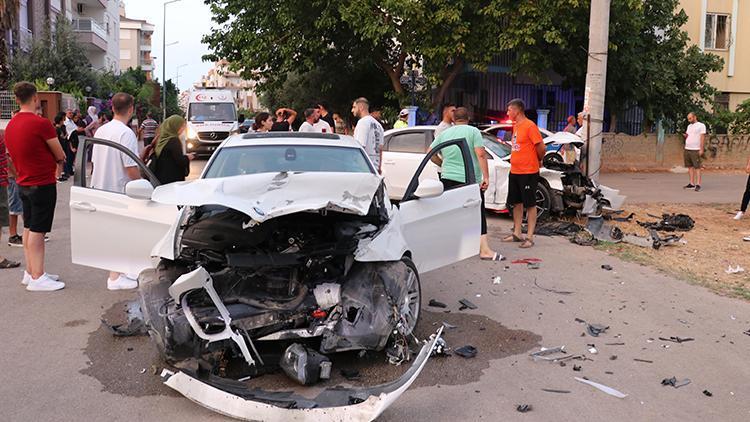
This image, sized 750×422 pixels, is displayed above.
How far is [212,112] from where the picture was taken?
27766 mm

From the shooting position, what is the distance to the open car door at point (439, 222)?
236 inches

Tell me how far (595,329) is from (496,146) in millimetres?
6223

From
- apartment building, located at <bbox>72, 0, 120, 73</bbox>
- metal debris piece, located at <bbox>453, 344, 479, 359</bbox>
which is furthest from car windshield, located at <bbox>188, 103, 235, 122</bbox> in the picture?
metal debris piece, located at <bbox>453, 344, 479, 359</bbox>

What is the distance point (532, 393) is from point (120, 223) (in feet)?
11.8

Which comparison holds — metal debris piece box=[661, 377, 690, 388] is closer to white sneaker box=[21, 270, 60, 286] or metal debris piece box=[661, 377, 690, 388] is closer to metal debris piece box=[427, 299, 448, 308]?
metal debris piece box=[427, 299, 448, 308]

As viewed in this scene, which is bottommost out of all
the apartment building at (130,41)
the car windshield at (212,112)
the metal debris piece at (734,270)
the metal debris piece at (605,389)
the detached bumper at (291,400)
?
the metal debris piece at (605,389)

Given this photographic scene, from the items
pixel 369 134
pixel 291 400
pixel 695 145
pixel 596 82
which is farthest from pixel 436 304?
pixel 695 145

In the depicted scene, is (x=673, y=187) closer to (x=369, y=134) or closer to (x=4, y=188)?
(x=369, y=134)

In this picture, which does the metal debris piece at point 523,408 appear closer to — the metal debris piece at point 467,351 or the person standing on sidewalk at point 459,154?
the metal debris piece at point 467,351

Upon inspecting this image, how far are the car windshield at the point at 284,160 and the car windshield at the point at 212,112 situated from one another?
21.3m

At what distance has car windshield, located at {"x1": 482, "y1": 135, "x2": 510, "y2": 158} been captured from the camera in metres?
11.7

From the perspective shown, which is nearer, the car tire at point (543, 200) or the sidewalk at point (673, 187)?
the car tire at point (543, 200)

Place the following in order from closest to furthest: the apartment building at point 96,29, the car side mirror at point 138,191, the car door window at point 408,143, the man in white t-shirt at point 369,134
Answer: the car side mirror at point 138,191
the man in white t-shirt at point 369,134
the car door window at point 408,143
the apartment building at point 96,29

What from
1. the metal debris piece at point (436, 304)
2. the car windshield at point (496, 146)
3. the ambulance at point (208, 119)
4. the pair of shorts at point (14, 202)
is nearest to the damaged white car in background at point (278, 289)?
the metal debris piece at point (436, 304)
